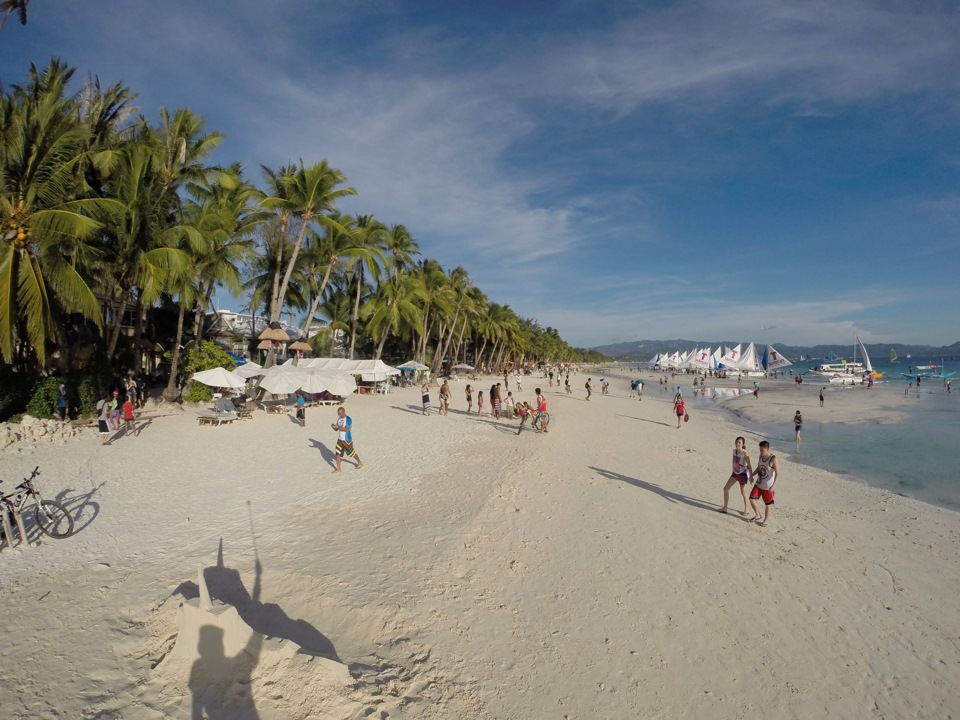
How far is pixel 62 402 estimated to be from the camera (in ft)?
43.8

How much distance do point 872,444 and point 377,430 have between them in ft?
59.5

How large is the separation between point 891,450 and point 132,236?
27581 millimetres

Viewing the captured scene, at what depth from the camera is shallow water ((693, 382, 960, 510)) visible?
37.8 ft

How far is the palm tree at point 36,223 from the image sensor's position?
10695mm

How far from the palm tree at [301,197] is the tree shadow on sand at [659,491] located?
17563mm

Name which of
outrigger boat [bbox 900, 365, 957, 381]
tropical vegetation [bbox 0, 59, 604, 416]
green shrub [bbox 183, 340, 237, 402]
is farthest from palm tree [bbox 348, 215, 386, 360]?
outrigger boat [bbox 900, 365, 957, 381]

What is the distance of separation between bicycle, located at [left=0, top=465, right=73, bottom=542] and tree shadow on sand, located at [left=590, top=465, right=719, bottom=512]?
31.9ft

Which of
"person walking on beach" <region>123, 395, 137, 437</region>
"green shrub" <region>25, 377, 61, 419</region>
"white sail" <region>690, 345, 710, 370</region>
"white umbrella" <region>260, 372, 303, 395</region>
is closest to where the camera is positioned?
"person walking on beach" <region>123, 395, 137, 437</region>

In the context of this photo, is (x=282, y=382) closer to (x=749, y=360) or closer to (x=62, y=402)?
(x=62, y=402)

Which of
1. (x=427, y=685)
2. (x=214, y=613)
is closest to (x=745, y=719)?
(x=427, y=685)

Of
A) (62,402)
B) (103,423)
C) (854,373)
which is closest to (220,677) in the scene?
(103,423)

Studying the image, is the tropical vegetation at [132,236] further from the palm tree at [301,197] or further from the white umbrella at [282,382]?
the white umbrella at [282,382]

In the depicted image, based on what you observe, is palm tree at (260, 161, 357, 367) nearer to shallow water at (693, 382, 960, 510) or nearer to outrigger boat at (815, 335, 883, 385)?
shallow water at (693, 382, 960, 510)

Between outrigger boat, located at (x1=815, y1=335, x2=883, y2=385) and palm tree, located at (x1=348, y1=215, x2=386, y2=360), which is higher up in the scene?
palm tree, located at (x1=348, y1=215, x2=386, y2=360)
